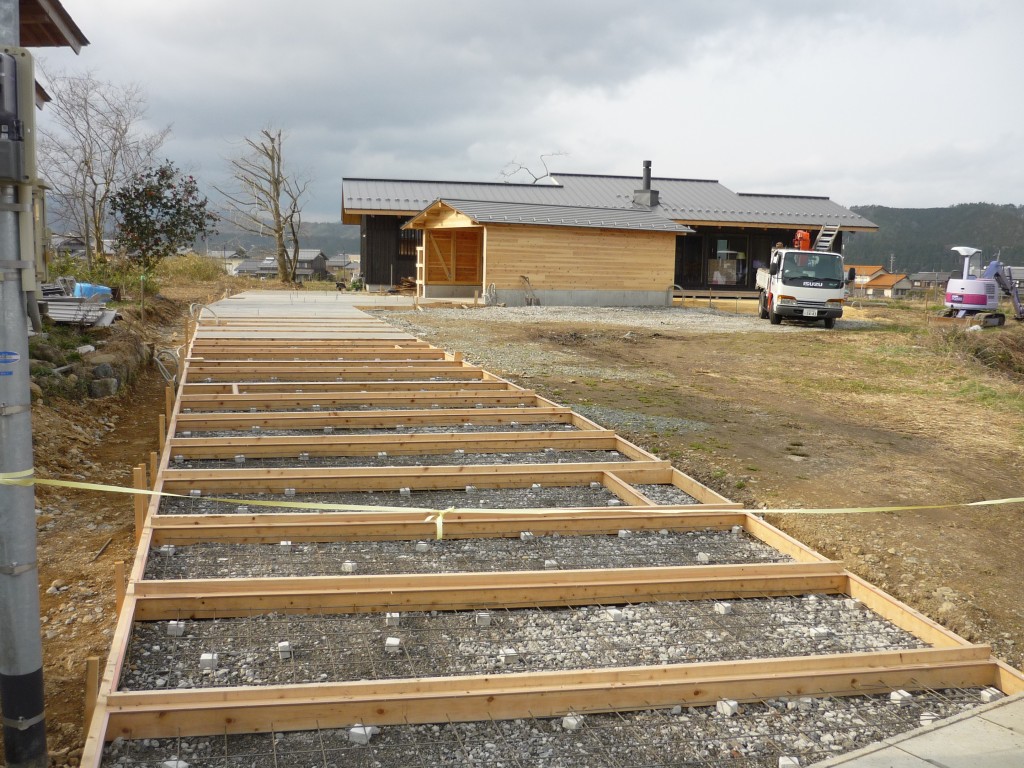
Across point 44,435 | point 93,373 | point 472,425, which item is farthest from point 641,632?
point 93,373

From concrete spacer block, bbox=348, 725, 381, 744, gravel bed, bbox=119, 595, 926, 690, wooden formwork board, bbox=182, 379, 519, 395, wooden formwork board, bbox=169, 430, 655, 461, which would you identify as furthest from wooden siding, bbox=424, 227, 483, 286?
concrete spacer block, bbox=348, 725, 381, 744

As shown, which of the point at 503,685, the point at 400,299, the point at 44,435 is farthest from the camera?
the point at 400,299

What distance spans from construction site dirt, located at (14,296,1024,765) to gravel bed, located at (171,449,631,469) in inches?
27.9

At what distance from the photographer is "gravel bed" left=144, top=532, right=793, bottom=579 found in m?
4.24

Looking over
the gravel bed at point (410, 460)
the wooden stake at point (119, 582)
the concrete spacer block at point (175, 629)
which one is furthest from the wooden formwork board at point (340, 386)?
the concrete spacer block at point (175, 629)

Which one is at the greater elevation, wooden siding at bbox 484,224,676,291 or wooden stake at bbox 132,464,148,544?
wooden siding at bbox 484,224,676,291

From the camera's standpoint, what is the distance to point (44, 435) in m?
6.59

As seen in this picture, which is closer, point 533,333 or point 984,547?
point 984,547

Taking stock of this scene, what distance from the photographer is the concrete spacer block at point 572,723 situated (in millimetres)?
2898

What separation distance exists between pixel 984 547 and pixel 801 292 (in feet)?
49.1

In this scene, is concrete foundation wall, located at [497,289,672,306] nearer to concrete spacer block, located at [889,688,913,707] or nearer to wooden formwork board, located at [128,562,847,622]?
wooden formwork board, located at [128,562,847,622]

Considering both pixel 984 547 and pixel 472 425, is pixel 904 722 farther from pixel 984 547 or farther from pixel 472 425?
pixel 472 425

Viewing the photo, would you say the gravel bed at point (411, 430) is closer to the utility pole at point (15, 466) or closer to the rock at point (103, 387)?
the rock at point (103, 387)

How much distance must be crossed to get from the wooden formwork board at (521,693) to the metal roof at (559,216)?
65.3 ft
